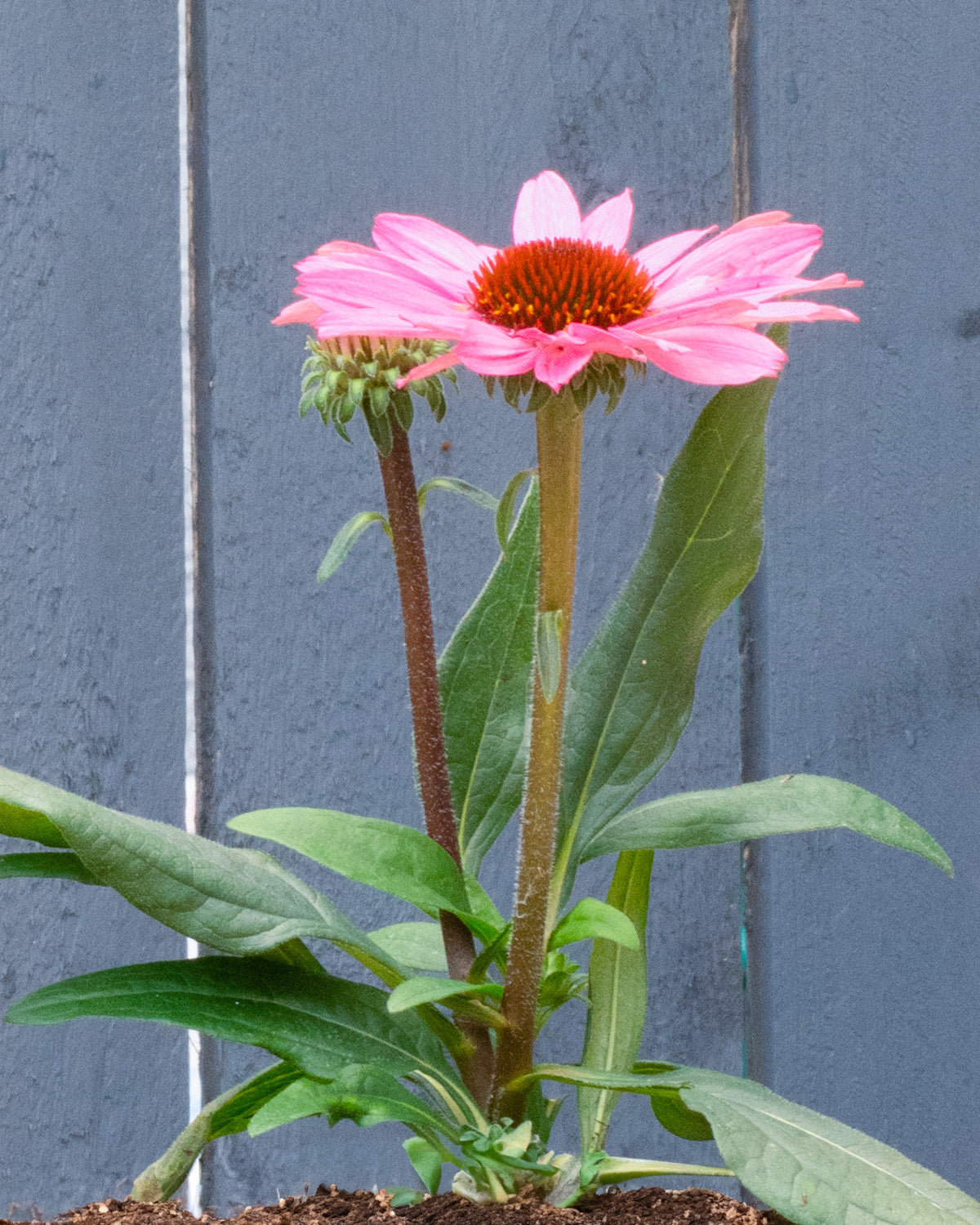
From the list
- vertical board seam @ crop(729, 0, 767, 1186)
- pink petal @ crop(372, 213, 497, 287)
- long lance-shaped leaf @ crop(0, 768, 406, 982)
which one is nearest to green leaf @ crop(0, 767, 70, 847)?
long lance-shaped leaf @ crop(0, 768, 406, 982)

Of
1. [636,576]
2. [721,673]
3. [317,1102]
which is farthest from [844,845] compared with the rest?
[317,1102]

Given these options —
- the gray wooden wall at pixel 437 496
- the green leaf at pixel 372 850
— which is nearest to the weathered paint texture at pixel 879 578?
the gray wooden wall at pixel 437 496

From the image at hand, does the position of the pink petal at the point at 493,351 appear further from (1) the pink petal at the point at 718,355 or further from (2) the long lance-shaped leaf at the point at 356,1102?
(2) the long lance-shaped leaf at the point at 356,1102

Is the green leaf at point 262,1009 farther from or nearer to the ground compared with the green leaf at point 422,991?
nearer to the ground

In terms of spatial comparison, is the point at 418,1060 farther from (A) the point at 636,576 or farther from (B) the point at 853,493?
(B) the point at 853,493

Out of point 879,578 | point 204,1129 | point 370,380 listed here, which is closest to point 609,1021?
point 204,1129
